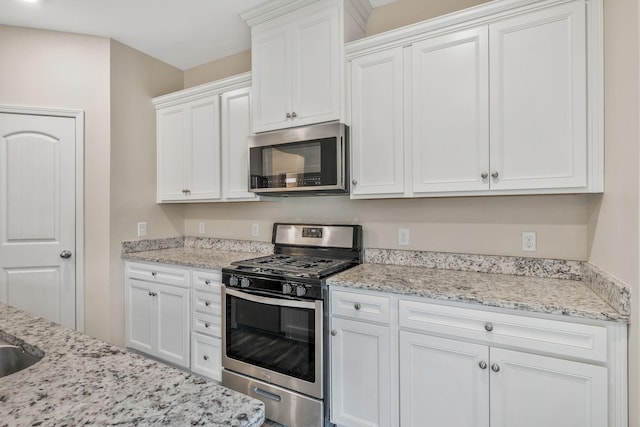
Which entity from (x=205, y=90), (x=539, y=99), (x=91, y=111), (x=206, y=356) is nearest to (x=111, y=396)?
(x=206, y=356)

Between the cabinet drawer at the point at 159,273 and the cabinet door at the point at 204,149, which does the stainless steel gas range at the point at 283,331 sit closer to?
the cabinet drawer at the point at 159,273

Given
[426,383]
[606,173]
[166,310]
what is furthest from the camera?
[166,310]

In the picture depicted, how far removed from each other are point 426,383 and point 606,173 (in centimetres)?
126

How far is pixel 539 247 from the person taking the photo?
1866 mm

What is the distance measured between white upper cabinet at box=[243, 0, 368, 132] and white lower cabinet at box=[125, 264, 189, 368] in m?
1.44

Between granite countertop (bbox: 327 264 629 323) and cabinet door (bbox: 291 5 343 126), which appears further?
cabinet door (bbox: 291 5 343 126)

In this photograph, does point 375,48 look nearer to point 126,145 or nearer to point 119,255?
point 126,145

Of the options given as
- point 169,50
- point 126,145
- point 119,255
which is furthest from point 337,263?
point 169,50

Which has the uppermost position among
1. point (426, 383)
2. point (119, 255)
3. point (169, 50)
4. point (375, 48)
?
point (169, 50)

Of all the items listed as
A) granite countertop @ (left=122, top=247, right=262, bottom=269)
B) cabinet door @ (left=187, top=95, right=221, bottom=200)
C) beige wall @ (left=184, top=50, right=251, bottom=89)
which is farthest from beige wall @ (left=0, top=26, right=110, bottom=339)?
beige wall @ (left=184, top=50, right=251, bottom=89)

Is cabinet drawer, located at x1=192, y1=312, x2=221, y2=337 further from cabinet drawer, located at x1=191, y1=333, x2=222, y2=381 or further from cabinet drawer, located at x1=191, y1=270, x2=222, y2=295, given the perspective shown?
cabinet drawer, located at x1=191, y1=270, x2=222, y2=295

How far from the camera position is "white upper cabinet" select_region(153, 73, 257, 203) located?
2637mm

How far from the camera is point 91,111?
9.07ft

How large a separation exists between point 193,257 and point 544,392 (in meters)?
2.38
